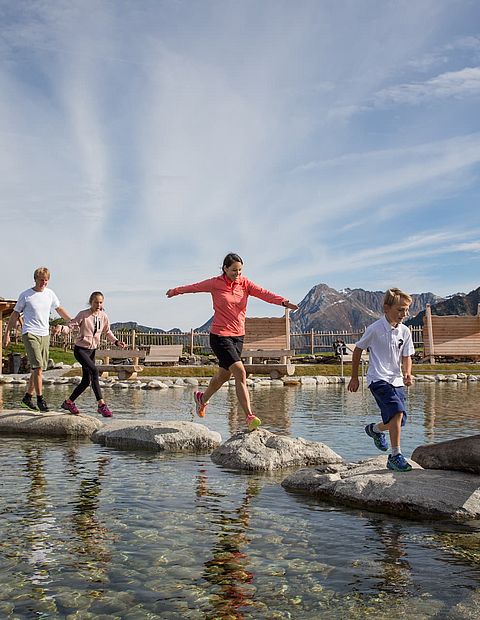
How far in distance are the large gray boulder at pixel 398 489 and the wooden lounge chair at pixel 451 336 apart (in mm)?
27805

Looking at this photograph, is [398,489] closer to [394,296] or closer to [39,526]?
[394,296]

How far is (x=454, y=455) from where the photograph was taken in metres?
6.15

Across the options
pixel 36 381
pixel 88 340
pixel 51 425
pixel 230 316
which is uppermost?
pixel 230 316

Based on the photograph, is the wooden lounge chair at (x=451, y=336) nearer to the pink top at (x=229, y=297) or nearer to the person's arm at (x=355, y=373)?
the pink top at (x=229, y=297)

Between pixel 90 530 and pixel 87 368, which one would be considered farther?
pixel 87 368

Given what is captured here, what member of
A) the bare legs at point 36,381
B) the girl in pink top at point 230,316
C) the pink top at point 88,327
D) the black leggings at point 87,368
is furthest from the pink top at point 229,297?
the bare legs at point 36,381

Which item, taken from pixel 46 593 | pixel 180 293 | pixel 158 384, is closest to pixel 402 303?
pixel 180 293

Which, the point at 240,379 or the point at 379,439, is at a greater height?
the point at 240,379

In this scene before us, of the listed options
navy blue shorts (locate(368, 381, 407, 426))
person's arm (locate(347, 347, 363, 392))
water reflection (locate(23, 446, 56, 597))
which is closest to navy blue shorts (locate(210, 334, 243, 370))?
person's arm (locate(347, 347, 363, 392))

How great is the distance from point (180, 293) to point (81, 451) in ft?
7.47

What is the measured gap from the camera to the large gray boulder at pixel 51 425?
9.32 meters

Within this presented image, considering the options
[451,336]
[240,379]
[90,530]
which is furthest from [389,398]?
[451,336]

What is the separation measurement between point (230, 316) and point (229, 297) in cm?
23

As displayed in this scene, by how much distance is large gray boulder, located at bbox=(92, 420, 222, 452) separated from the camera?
27.3 feet
